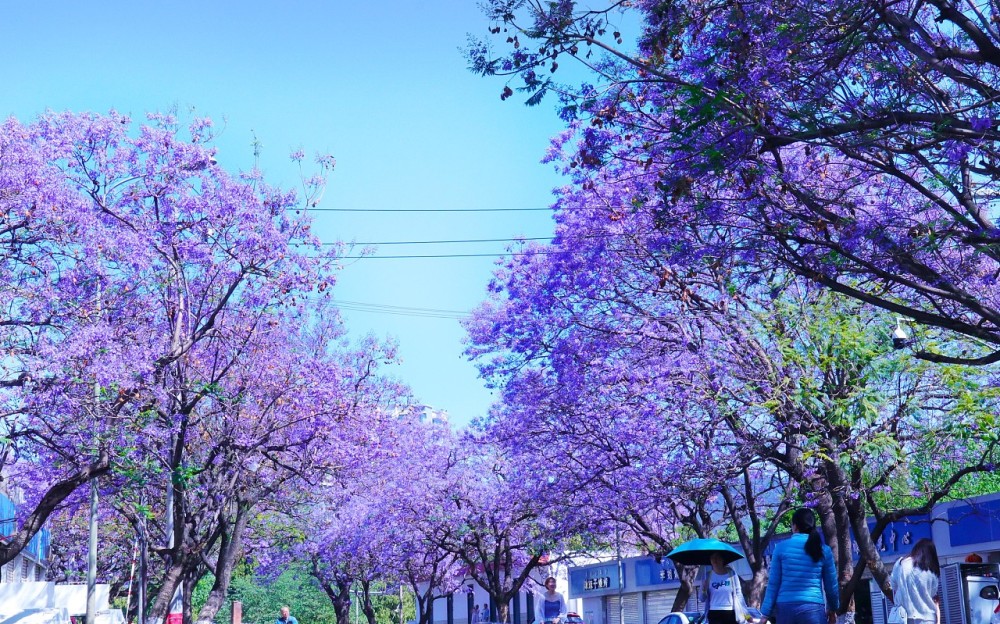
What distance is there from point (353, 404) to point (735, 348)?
7689mm

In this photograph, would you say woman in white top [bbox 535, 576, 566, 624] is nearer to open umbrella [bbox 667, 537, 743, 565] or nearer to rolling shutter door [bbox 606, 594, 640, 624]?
open umbrella [bbox 667, 537, 743, 565]

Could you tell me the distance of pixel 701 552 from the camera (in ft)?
47.2

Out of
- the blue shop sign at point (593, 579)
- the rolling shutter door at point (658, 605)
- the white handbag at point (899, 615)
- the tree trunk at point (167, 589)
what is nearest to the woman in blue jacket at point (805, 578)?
the white handbag at point (899, 615)

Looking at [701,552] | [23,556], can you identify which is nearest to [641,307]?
[701,552]

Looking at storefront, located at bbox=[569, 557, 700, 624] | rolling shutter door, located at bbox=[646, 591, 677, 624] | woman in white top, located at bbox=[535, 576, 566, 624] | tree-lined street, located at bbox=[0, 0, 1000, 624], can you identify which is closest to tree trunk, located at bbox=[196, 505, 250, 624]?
tree-lined street, located at bbox=[0, 0, 1000, 624]

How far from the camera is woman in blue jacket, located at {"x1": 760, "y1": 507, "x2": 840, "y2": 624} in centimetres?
880

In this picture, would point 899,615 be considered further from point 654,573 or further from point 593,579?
point 593,579

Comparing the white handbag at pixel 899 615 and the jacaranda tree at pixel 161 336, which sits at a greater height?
the jacaranda tree at pixel 161 336

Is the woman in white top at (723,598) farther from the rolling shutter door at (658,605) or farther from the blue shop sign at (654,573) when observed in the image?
the rolling shutter door at (658,605)

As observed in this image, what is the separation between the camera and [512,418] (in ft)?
74.9

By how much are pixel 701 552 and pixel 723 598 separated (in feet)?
9.02

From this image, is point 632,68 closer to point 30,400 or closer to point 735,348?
point 735,348

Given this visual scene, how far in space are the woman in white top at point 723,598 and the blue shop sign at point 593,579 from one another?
3853 cm

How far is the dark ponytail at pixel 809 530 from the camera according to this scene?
8.79 metres
